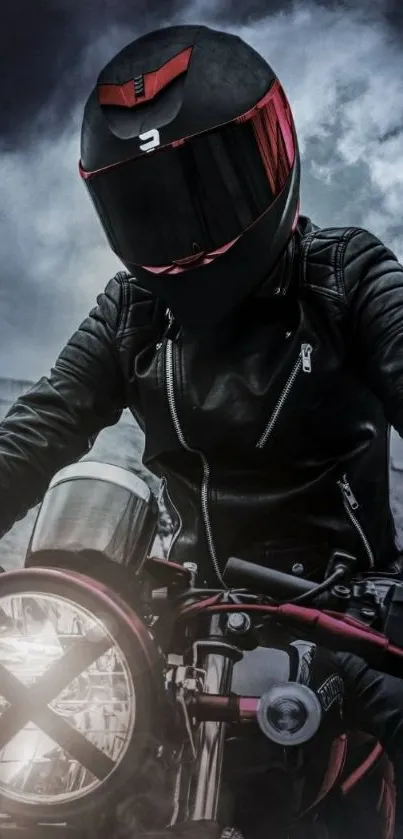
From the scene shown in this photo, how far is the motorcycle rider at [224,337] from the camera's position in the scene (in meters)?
0.61

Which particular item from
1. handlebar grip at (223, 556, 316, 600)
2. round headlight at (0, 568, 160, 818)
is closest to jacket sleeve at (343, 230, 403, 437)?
handlebar grip at (223, 556, 316, 600)

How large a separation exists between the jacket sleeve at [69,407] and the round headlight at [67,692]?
0.31 meters

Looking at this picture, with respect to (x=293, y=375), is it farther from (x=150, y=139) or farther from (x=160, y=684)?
(x=160, y=684)

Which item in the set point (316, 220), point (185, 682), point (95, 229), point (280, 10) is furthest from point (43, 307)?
point (185, 682)

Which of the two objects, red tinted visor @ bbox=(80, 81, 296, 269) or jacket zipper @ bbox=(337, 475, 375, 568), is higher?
red tinted visor @ bbox=(80, 81, 296, 269)

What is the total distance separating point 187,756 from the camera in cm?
41

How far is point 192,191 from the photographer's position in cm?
60

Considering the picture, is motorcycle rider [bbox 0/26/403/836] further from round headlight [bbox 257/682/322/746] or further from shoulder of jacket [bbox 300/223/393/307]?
round headlight [bbox 257/682/322/746]

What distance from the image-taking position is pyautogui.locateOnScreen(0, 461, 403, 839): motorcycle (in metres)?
0.39

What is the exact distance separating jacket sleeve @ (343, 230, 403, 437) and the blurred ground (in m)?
0.30

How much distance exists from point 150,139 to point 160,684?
394 millimetres

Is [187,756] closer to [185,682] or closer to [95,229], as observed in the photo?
[185,682]

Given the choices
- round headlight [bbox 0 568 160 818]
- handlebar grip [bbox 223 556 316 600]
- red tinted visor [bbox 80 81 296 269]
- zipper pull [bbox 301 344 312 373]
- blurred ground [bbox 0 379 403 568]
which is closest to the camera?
round headlight [bbox 0 568 160 818]

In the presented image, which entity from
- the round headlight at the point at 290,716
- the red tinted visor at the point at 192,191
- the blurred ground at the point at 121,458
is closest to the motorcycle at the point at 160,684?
the round headlight at the point at 290,716
